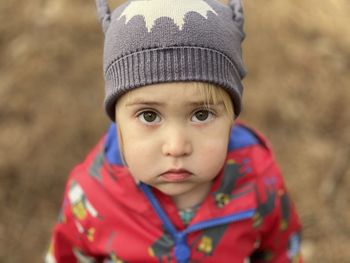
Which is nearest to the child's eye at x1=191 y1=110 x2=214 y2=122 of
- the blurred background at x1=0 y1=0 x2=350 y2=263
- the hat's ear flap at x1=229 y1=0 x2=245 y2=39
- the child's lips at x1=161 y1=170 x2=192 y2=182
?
the child's lips at x1=161 y1=170 x2=192 y2=182

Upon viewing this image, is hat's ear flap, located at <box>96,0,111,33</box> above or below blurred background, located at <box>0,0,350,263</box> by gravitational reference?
above

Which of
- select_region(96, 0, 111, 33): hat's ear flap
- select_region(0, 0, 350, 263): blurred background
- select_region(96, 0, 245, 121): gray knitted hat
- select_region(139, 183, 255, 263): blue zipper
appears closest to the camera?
select_region(96, 0, 245, 121): gray knitted hat

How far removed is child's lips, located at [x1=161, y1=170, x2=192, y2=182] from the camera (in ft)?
4.47

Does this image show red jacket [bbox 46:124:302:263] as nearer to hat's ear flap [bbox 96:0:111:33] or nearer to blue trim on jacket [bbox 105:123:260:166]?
blue trim on jacket [bbox 105:123:260:166]

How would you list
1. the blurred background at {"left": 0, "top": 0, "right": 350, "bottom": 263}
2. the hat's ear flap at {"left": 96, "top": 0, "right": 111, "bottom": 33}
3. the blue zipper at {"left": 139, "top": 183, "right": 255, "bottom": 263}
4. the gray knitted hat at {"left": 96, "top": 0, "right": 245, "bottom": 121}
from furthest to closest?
the blurred background at {"left": 0, "top": 0, "right": 350, "bottom": 263} → the blue zipper at {"left": 139, "top": 183, "right": 255, "bottom": 263} → the hat's ear flap at {"left": 96, "top": 0, "right": 111, "bottom": 33} → the gray knitted hat at {"left": 96, "top": 0, "right": 245, "bottom": 121}

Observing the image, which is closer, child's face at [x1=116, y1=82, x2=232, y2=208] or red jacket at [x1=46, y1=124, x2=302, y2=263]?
child's face at [x1=116, y1=82, x2=232, y2=208]

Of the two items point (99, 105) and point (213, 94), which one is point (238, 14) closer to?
point (213, 94)

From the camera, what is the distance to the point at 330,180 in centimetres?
295

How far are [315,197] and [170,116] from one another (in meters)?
1.81

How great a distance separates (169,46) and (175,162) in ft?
0.91

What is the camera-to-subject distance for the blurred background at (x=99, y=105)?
2791mm

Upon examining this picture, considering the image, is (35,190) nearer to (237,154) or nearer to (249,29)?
(237,154)

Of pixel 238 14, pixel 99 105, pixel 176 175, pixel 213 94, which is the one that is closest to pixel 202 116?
pixel 213 94

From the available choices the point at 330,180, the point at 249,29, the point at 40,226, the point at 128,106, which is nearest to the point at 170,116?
the point at 128,106
